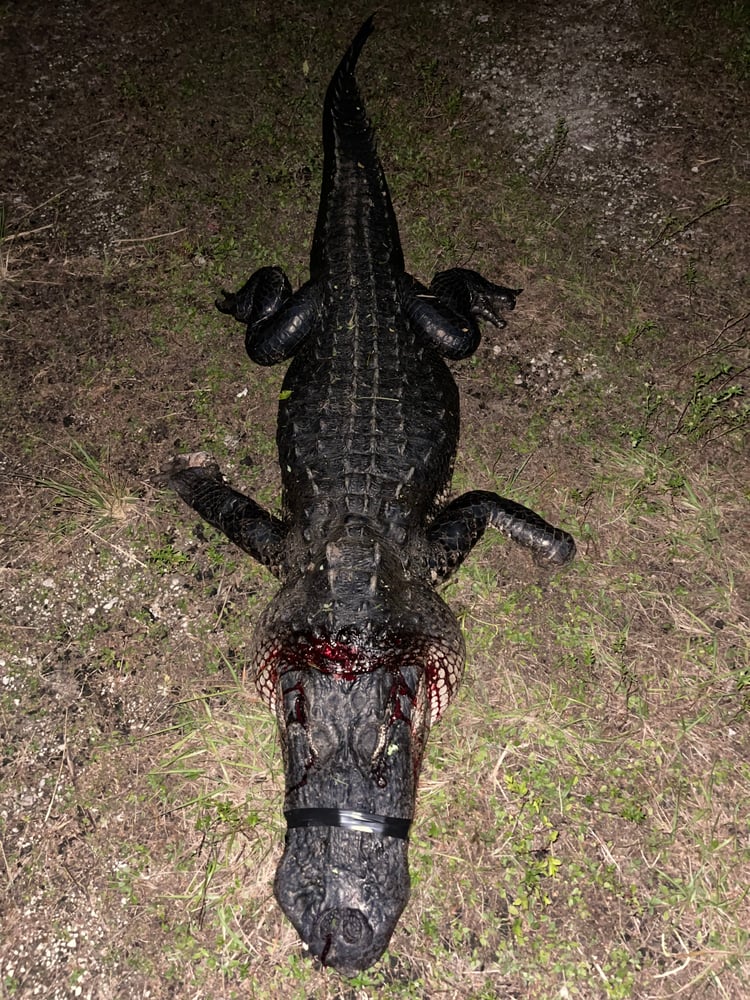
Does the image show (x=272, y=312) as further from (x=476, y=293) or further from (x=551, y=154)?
(x=551, y=154)

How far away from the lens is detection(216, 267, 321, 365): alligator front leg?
16.7ft

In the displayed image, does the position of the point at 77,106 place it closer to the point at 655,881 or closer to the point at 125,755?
the point at 125,755

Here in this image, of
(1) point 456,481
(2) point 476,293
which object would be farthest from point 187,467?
(2) point 476,293

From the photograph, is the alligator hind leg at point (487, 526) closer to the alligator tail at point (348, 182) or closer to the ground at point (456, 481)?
the ground at point (456, 481)

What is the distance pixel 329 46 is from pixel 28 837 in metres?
7.56

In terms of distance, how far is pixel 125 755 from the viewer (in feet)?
13.8

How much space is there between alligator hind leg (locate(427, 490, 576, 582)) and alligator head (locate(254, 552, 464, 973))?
72 cm

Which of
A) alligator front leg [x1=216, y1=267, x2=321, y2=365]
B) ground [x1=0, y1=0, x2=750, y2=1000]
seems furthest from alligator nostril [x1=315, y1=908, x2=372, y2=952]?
alligator front leg [x1=216, y1=267, x2=321, y2=365]

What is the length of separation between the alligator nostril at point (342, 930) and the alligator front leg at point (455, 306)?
3.74m

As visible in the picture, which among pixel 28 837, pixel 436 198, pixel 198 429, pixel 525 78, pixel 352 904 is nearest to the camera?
pixel 352 904

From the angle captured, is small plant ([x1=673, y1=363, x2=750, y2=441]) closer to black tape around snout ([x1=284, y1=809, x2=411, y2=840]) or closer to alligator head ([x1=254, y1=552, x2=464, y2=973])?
alligator head ([x1=254, y1=552, x2=464, y2=973])

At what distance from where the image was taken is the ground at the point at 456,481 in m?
3.78

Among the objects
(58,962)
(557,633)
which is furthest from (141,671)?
(557,633)

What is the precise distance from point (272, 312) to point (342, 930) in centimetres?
410
